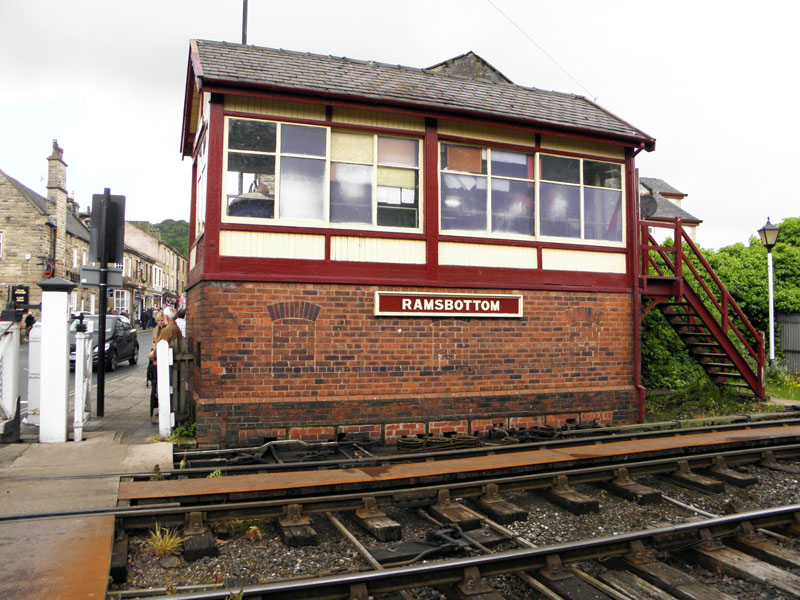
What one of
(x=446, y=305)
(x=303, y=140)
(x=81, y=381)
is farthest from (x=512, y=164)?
(x=81, y=381)

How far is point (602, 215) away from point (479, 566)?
26.7ft

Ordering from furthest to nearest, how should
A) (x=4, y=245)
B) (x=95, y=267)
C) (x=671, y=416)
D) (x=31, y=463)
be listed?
(x=4, y=245), (x=671, y=416), (x=95, y=267), (x=31, y=463)

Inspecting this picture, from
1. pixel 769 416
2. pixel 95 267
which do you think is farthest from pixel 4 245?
pixel 769 416

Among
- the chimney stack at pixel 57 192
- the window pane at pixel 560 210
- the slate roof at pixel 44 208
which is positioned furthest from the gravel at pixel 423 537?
the slate roof at pixel 44 208

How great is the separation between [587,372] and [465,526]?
587 centimetres

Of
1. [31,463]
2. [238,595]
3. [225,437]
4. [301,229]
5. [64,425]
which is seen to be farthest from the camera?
[301,229]

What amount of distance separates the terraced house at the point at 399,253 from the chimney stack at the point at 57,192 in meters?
31.1

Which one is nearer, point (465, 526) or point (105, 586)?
point (105, 586)

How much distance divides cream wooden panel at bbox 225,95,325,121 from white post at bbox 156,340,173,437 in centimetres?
347

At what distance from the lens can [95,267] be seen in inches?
370

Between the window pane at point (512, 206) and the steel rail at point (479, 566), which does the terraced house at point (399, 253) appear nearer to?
the window pane at point (512, 206)

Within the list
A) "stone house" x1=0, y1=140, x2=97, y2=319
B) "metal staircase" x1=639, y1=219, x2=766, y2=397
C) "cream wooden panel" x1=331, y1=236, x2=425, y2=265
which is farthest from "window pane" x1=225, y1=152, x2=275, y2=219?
"stone house" x1=0, y1=140, x2=97, y2=319

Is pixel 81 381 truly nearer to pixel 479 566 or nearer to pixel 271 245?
pixel 271 245

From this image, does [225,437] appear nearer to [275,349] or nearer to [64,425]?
[275,349]
